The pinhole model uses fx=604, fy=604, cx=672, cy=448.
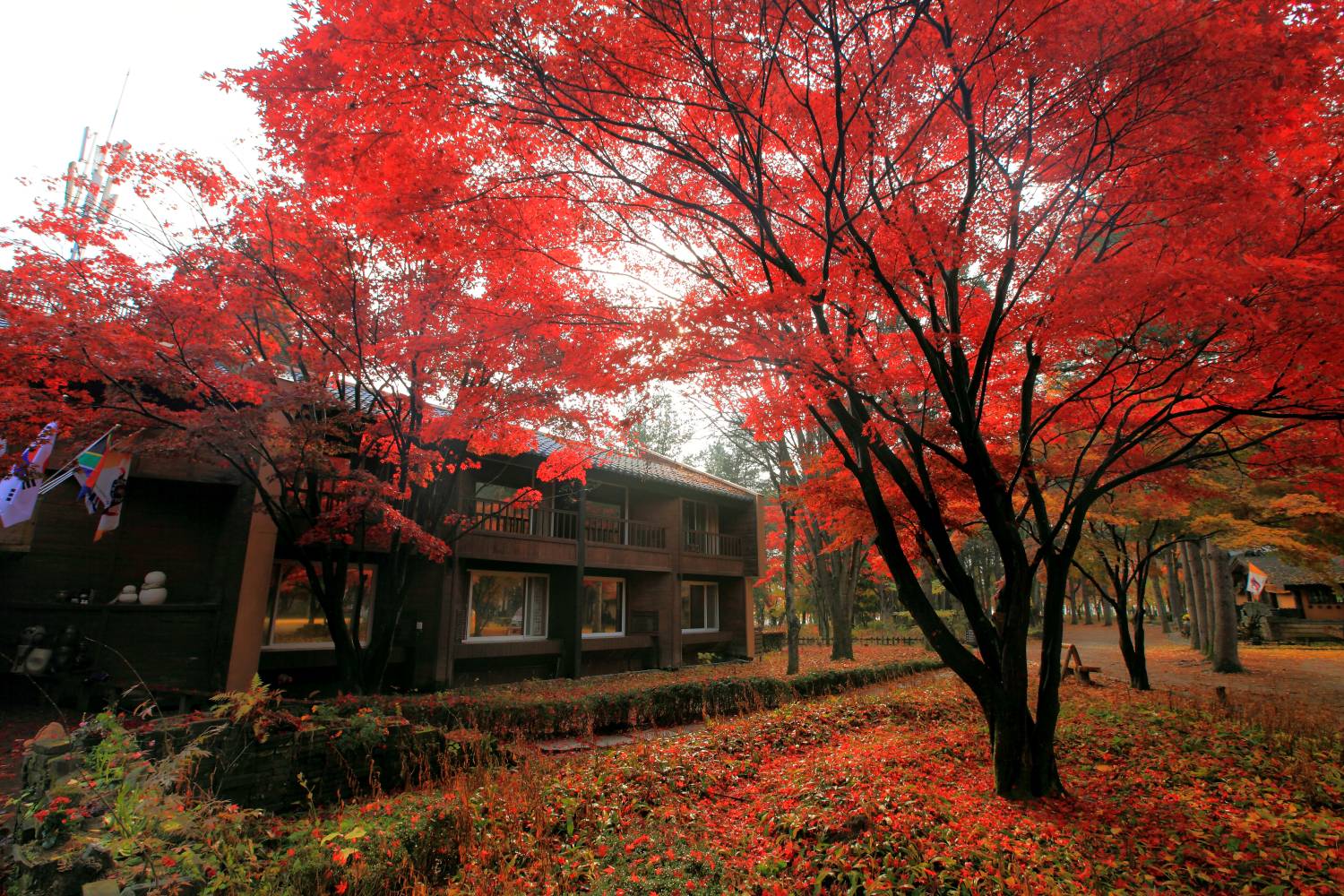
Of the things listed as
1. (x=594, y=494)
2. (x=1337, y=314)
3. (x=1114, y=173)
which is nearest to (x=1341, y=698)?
(x=1337, y=314)

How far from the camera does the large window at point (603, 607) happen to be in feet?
60.7

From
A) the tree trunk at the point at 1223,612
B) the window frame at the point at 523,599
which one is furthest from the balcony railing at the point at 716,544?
the tree trunk at the point at 1223,612

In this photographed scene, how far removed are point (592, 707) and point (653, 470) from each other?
10.3 meters

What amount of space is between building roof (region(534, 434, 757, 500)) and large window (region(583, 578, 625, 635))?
369 cm

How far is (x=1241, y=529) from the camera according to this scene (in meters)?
13.8

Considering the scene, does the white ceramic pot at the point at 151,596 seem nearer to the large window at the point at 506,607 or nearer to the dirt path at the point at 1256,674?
the large window at the point at 506,607

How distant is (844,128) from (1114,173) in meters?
2.56

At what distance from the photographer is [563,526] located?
56.3 feet

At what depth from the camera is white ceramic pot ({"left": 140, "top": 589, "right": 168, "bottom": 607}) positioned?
1045cm

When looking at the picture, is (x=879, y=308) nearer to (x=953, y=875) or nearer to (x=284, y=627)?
(x=953, y=875)

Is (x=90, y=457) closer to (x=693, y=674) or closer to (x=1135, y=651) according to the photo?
(x=693, y=674)

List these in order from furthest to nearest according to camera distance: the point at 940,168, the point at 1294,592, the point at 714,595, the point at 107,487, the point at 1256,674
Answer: the point at 1294,592 < the point at 714,595 < the point at 1256,674 < the point at 107,487 < the point at 940,168

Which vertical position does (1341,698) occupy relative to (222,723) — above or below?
below

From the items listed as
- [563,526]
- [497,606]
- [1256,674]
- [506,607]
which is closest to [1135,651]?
[1256,674]
